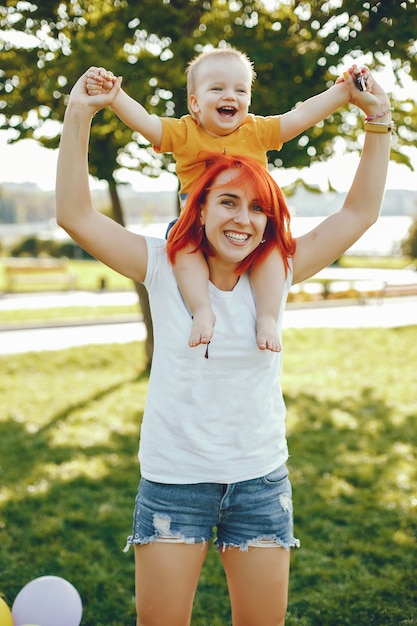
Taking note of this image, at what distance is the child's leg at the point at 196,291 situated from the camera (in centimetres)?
189

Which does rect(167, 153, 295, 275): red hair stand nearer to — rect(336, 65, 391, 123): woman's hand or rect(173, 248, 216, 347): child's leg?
rect(173, 248, 216, 347): child's leg

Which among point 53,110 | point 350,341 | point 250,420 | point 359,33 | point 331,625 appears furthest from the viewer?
point 350,341

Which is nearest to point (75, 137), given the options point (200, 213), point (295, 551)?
point (200, 213)

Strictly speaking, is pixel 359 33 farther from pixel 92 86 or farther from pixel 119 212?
pixel 119 212

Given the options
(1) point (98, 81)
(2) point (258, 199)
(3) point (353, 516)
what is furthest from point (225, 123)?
(3) point (353, 516)

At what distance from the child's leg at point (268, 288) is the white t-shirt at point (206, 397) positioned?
1.6 inches

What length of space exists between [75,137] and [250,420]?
0.95 metres

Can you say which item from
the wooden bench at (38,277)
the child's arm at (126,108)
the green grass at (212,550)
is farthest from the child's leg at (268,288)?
the wooden bench at (38,277)

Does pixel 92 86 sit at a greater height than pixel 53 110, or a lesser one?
lesser

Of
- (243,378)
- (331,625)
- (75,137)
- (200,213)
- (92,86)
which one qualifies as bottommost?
(331,625)

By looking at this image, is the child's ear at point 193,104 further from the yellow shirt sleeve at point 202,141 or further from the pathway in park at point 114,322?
the pathway in park at point 114,322

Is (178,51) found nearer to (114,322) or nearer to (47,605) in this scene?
(47,605)

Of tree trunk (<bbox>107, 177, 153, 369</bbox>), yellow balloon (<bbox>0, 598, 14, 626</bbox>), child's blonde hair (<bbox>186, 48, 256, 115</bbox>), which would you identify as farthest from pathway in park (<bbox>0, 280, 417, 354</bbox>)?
child's blonde hair (<bbox>186, 48, 256, 115</bbox>)

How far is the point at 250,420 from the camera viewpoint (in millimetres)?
1995
